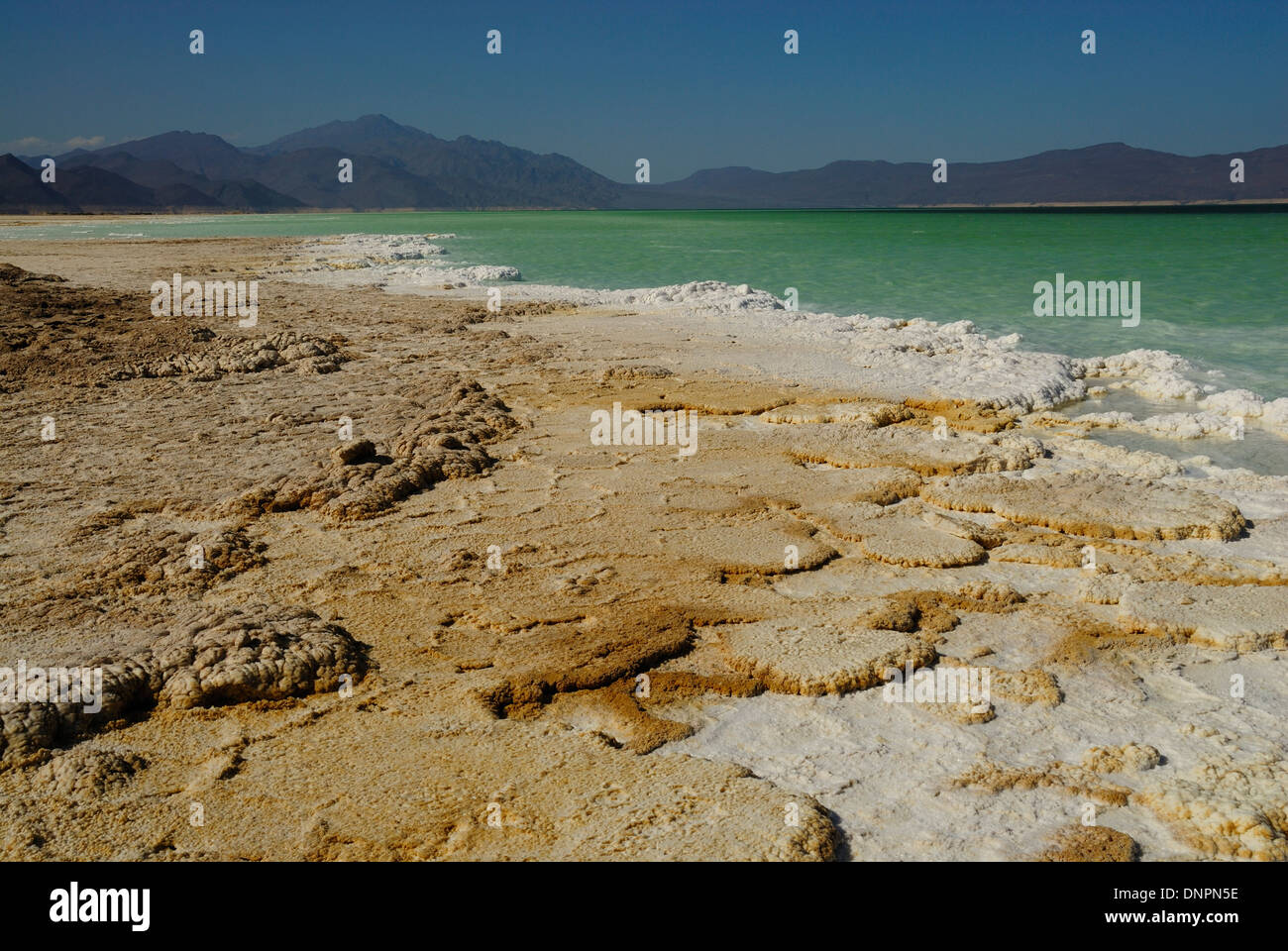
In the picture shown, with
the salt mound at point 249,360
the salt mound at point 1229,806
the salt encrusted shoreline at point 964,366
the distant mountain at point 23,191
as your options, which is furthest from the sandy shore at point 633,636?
the distant mountain at point 23,191

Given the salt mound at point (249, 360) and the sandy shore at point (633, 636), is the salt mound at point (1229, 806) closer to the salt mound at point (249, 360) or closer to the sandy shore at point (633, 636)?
the sandy shore at point (633, 636)

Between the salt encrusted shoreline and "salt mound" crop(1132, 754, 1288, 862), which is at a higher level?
the salt encrusted shoreline

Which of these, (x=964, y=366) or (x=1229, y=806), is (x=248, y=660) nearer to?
(x=1229, y=806)

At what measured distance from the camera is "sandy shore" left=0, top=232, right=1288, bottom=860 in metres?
2.88

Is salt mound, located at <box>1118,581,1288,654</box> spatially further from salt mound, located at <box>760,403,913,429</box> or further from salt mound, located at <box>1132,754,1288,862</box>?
salt mound, located at <box>760,403,913,429</box>

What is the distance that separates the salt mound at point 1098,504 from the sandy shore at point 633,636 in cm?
3

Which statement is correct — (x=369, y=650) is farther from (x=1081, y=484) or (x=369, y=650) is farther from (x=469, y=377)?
(x=469, y=377)

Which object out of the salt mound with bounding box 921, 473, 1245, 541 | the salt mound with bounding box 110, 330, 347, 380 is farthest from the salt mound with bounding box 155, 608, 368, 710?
the salt mound with bounding box 110, 330, 347, 380

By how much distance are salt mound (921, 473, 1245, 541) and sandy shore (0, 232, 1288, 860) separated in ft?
0.08

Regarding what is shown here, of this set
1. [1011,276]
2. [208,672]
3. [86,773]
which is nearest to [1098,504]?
[208,672]

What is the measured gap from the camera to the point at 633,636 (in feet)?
13.1

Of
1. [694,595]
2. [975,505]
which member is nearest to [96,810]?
[694,595]

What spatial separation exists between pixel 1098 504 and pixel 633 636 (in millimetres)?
3134

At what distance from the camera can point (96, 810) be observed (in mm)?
2867
